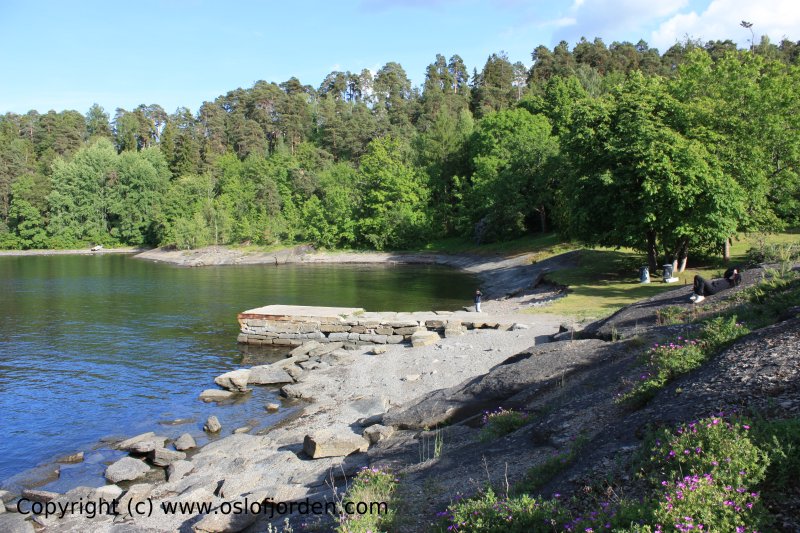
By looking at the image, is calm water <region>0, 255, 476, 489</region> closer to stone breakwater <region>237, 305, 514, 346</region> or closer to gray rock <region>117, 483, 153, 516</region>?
stone breakwater <region>237, 305, 514, 346</region>

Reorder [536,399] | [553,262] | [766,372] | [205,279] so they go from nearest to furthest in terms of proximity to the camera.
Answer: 1. [766,372]
2. [536,399]
3. [553,262]
4. [205,279]

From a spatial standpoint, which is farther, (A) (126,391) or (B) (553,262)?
(B) (553,262)

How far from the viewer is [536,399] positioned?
12.0 meters

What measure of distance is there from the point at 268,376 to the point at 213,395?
2582 mm

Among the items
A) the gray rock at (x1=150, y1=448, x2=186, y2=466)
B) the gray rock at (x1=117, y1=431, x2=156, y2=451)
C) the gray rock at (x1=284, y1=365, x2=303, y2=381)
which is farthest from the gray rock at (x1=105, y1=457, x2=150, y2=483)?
the gray rock at (x1=284, y1=365, x2=303, y2=381)

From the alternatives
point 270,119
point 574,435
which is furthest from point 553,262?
point 270,119

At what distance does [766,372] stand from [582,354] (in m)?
6.15

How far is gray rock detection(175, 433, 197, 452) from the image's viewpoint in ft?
52.8

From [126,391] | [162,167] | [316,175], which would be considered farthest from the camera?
[162,167]

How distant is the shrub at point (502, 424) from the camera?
34.0ft

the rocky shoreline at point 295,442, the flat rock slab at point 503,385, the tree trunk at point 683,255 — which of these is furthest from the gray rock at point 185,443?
the tree trunk at point 683,255

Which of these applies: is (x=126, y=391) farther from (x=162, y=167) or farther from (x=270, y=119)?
(x=270, y=119)

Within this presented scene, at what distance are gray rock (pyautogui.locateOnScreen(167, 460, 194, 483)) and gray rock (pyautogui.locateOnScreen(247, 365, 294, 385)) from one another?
739 cm

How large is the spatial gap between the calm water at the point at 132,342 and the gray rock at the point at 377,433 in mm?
5783
